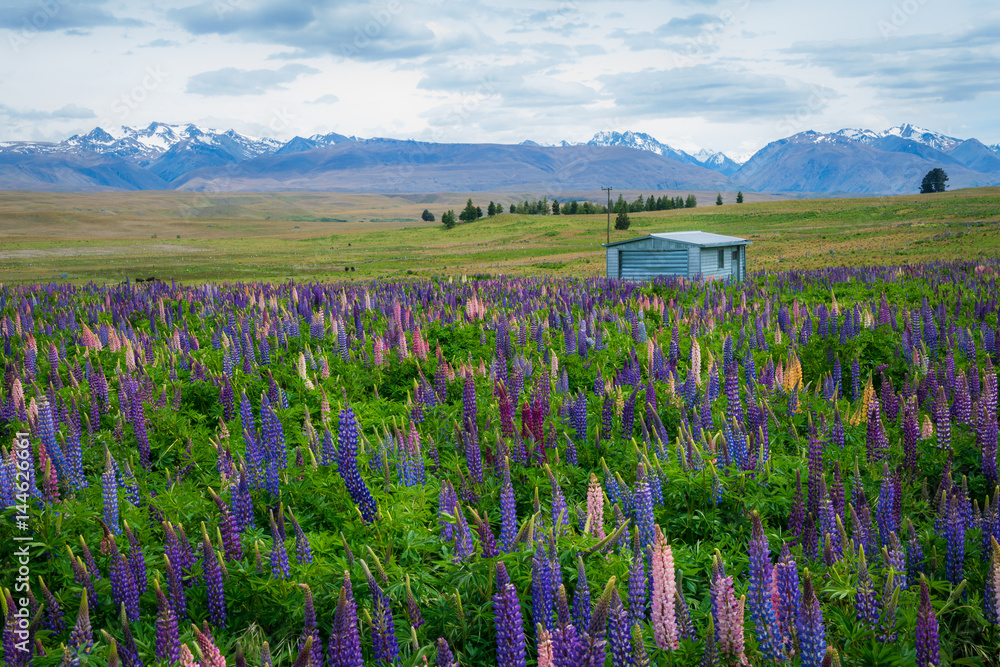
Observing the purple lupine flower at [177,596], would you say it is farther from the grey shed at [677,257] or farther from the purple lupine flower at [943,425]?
the grey shed at [677,257]

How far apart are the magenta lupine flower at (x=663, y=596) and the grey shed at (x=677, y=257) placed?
29.3 metres

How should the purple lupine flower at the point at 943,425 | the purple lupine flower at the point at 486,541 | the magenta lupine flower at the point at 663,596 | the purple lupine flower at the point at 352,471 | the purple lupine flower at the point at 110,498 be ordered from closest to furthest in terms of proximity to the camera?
the magenta lupine flower at the point at 663,596, the purple lupine flower at the point at 486,541, the purple lupine flower at the point at 110,498, the purple lupine flower at the point at 352,471, the purple lupine flower at the point at 943,425

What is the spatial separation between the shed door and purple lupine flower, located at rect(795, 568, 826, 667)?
97.8 feet

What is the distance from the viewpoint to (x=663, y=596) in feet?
10.5

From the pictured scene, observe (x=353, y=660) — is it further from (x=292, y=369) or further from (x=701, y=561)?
(x=292, y=369)

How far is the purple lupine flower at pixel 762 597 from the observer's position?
3.20 metres

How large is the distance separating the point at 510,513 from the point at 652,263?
3117cm

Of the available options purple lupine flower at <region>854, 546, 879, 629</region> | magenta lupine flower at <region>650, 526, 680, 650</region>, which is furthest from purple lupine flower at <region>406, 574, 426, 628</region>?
purple lupine flower at <region>854, 546, 879, 629</region>

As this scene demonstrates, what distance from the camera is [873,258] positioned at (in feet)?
131

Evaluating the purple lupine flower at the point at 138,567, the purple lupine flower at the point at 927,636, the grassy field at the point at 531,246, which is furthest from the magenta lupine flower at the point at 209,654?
the grassy field at the point at 531,246

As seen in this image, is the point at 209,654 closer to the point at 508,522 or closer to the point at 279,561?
the point at 279,561

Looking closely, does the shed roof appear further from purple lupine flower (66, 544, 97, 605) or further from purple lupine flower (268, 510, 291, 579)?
purple lupine flower (66, 544, 97, 605)

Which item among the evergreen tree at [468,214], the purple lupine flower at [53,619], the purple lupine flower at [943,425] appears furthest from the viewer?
the evergreen tree at [468,214]

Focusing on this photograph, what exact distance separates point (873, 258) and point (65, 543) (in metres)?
43.6
